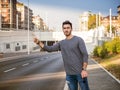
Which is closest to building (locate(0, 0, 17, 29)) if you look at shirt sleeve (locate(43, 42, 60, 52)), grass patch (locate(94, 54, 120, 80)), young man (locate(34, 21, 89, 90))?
grass patch (locate(94, 54, 120, 80))

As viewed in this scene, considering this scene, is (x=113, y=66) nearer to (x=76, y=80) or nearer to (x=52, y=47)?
(x=76, y=80)

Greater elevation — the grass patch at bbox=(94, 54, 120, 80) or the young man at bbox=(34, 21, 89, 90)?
the young man at bbox=(34, 21, 89, 90)

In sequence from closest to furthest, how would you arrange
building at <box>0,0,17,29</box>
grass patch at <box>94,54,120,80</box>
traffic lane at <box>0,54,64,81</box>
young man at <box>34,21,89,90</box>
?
young man at <box>34,21,89,90</box>
traffic lane at <box>0,54,64,81</box>
grass patch at <box>94,54,120,80</box>
building at <box>0,0,17,29</box>

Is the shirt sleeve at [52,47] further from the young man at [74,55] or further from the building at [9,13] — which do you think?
the building at [9,13]

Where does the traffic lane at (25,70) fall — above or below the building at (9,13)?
below

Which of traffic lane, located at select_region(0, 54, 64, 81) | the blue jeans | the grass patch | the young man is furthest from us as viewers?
the grass patch

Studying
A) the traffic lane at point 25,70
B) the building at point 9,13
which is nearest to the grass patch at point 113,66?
the traffic lane at point 25,70

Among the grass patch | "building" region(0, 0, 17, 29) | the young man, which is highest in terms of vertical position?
"building" region(0, 0, 17, 29)

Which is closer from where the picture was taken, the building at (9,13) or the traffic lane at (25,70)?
the traffic lane at (25,70)

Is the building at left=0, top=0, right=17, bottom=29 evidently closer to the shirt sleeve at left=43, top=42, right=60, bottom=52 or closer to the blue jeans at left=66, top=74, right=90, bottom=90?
the shirt sleeve at left=43, top=42, right=60, bottom=52

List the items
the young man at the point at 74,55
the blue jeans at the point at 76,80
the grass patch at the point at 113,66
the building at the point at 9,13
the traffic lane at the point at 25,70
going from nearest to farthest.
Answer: the young man at the point at 74,55
the blue jeans at the point at 76,80
the traffic lane at the point at 25,70
the grass patch at the point at 113,66
the building at the point at 9,13

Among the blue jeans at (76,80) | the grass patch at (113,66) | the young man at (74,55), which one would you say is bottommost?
the grass patch at (113,66)

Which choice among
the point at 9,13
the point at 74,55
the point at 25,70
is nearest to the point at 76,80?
the point at 74,55

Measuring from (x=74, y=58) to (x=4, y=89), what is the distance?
7840 millimetres
